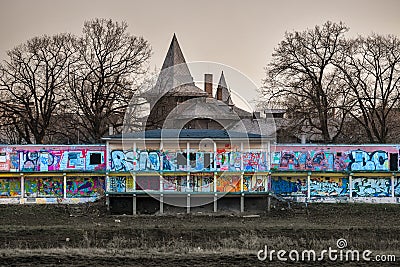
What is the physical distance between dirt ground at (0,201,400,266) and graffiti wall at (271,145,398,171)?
266 cm

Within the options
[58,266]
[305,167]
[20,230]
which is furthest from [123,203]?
[58,266]

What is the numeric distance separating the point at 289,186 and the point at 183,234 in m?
12.4

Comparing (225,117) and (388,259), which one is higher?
(225,117)

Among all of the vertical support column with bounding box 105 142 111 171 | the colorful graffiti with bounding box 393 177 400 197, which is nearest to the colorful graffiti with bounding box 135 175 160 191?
the vertical support column with bounding box 105 142 111 171

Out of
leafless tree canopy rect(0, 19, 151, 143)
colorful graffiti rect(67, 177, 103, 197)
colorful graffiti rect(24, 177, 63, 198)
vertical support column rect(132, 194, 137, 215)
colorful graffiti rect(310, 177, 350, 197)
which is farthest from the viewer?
→ leafless tree canopy rect(0, 19, 151, 143)

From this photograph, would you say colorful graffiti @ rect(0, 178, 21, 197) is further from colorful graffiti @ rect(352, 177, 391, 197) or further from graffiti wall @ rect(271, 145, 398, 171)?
colorful graffiti @ rect(352, 177, 391, 197)

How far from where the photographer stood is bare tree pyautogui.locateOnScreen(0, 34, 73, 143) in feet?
168

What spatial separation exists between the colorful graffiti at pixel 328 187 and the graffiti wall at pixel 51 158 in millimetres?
10756

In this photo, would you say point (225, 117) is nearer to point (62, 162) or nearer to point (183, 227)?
point (62, 162)

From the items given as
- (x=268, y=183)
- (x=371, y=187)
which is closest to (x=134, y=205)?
(x=268, y=183)

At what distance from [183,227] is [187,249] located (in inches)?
196

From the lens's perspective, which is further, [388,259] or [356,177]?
[356,177]

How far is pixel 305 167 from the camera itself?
123ft

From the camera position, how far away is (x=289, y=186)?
37.2 meters
